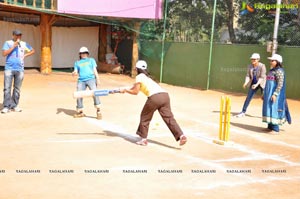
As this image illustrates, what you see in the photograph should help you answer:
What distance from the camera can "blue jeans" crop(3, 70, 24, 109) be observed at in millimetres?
10367

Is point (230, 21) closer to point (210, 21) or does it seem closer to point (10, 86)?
point (210, 21)

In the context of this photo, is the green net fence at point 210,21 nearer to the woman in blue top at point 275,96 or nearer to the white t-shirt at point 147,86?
the woman in blue top at point 275,96

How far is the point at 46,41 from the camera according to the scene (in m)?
20.4

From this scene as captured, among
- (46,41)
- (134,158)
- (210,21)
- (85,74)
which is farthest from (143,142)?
(210,21)

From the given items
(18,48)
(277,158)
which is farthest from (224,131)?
(18,48)

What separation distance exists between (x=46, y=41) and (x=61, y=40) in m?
2.23

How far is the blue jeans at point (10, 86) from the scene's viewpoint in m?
10.4

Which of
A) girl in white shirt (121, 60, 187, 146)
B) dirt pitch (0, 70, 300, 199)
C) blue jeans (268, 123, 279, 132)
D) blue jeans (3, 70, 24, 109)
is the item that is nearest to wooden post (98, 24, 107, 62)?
dirt pitch (0, 70, 300, 199)

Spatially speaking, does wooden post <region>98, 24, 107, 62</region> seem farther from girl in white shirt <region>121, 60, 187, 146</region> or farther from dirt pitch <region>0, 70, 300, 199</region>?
girl in white shirt <region>121, 60, 187, 146</region>

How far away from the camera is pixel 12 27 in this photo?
20797mm

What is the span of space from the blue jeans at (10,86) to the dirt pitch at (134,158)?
0.42 m

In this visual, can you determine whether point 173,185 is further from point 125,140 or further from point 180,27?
point 180,27

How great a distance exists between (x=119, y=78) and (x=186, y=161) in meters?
14.5

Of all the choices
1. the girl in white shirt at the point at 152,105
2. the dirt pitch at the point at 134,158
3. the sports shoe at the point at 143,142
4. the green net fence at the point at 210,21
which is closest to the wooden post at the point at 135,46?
the green net fence at the point at 210,21
